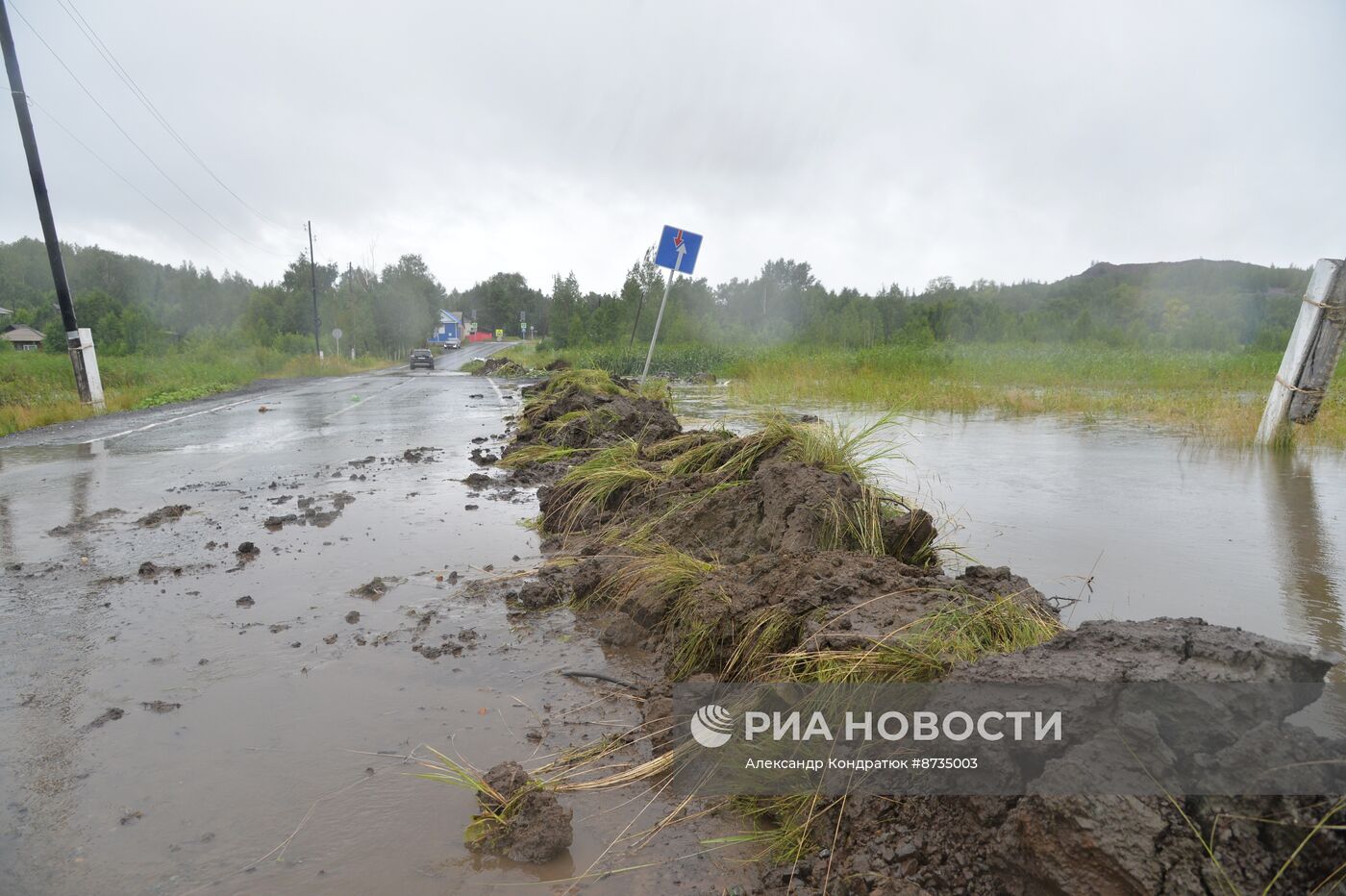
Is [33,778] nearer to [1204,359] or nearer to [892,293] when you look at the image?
[1204,359]

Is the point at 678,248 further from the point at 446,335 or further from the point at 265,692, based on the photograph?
the point at 446,335

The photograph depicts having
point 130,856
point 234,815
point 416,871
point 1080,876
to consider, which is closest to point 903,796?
point 1080,876

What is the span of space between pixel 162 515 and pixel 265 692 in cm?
376

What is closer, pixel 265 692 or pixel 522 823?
pixel 522 823

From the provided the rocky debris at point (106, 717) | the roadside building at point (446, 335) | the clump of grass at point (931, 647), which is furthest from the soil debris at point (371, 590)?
the roadside building at point (446, 335)

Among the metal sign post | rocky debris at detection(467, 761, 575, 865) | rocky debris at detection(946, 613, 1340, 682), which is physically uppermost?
the metal sign post

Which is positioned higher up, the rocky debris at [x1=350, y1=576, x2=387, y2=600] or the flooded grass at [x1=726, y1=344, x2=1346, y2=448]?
the flooded grass at [x1=726, y1=344, x2=1346, y2=448]

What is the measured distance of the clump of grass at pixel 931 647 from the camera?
7.95 ft

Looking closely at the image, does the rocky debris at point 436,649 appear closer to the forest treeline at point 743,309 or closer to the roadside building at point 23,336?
the forest treeline at point 743,309

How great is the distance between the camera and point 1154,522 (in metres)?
5.39

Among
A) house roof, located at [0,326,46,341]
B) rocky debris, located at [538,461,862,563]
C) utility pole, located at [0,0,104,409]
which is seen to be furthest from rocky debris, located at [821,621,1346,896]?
house roof, located at [0,326,46,341]

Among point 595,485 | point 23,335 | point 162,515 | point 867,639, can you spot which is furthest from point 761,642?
point 23,335

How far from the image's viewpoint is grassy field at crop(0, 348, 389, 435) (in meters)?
14.6

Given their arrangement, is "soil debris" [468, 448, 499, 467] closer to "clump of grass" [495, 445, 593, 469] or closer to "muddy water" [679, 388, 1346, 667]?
"clump of grass" [495, 445, 593, 469]
